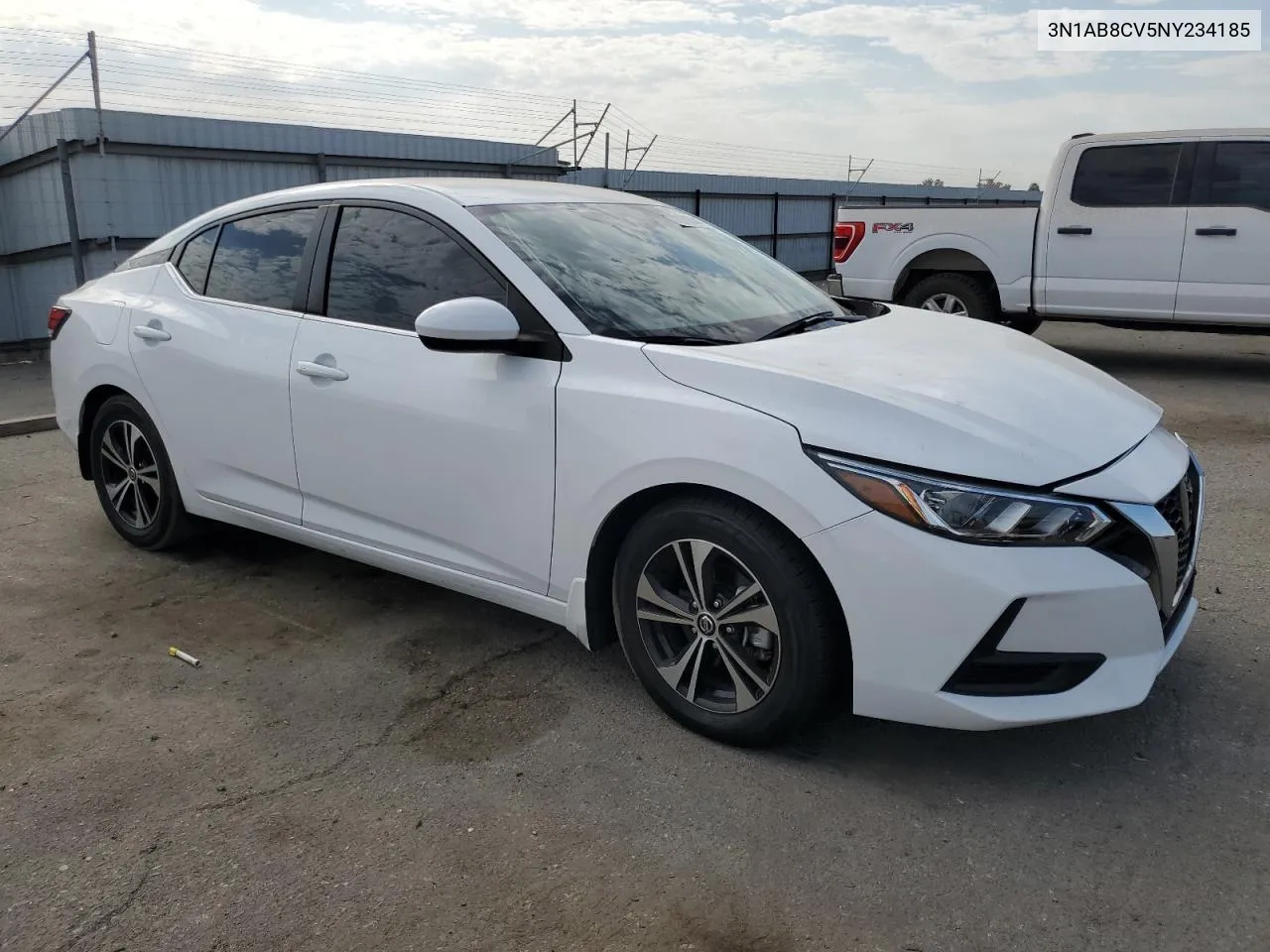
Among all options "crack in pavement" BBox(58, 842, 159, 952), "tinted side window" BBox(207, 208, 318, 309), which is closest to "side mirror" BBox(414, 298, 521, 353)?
"tinted side window" BBox(207, 208, 318, 309)

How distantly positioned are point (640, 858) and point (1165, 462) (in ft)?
6.19

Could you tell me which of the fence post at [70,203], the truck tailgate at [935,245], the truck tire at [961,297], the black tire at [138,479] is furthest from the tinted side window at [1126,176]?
the fence post at [70,203]

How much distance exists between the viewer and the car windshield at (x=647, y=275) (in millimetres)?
3377

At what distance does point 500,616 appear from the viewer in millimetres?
4145

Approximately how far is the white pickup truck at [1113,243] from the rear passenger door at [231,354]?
735 cm

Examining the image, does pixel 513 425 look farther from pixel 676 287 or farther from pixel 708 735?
pixel 708 735

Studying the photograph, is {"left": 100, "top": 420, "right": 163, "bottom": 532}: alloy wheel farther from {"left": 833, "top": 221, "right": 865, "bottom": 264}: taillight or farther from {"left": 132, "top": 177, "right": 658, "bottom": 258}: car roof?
{"left": 833, "top": 221, "right": 865, "bottom": 264}: taillight

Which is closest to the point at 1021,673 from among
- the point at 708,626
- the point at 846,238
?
the point at 708,626

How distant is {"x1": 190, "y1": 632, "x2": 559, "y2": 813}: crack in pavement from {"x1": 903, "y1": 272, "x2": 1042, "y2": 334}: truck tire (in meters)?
7.33

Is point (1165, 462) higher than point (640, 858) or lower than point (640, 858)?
higher

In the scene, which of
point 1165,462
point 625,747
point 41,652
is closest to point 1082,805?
point 1165,462

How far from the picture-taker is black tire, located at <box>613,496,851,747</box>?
2826 mm

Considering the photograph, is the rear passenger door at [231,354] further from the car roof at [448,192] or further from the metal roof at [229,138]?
the metal roof at [229,138]

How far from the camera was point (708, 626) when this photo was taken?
305 centimetres
